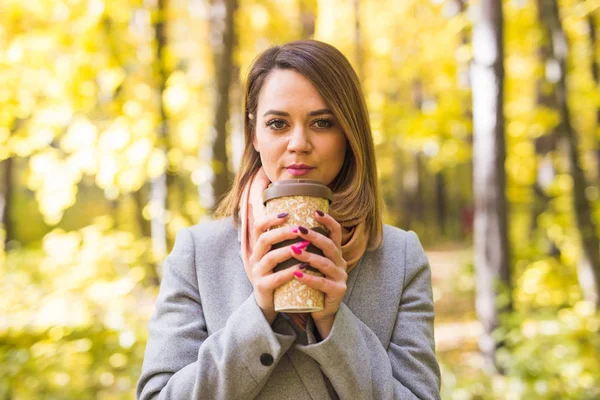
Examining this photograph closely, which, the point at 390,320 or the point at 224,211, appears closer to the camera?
the point at 390,320

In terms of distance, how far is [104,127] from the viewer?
4.79 metres

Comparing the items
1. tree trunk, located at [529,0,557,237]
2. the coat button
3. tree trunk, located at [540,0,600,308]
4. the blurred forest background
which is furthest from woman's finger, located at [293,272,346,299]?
tree trunk, located at [529,0,557,237]

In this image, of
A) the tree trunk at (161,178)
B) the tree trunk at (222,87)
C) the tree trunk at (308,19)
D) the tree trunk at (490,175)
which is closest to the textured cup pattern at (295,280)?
the tree trunk at (222,87)

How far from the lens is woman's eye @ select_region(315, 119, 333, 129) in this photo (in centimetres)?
155

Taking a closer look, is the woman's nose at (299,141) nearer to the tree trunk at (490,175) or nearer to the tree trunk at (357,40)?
the tree trunk at (490,175)

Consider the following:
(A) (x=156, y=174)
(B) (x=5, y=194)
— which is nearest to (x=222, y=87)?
(A) (x=156, y=174)

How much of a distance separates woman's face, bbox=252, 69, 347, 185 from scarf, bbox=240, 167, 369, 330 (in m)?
0.07

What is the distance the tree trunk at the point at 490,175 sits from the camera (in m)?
4.66

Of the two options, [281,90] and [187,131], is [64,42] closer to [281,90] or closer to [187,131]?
[187,131]

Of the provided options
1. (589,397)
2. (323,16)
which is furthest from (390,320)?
(323,16)

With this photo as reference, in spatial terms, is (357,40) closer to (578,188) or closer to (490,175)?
(578,188)

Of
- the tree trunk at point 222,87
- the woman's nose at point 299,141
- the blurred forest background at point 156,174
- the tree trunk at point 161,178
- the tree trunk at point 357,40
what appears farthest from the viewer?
the tree trunk at point 357,40

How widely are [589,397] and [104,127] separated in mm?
4685

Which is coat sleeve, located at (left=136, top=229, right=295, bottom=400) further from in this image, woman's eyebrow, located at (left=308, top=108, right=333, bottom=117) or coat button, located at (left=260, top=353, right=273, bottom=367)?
woman's eyebrow, located at (left=308, top=108, right=333, bottom=117)
